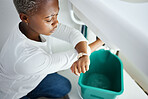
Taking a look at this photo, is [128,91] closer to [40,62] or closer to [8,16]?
[40,62]

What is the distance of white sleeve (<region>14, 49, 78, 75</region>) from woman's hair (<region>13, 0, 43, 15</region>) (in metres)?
0.16

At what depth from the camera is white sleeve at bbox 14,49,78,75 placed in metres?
0.56

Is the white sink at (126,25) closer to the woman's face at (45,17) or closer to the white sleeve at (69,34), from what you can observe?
the woman's face at (45,17)

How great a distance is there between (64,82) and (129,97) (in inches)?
15.6

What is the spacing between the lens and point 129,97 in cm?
83

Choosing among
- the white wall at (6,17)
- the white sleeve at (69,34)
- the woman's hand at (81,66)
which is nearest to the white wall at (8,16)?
the white wall at (6,17)

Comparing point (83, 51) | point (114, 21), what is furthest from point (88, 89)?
point (114, 21)

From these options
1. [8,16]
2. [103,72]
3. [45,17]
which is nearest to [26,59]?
[45,17]

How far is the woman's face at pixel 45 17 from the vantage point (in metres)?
0.49

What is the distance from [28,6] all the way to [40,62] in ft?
0.70

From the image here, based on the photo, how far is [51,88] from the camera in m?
0.89

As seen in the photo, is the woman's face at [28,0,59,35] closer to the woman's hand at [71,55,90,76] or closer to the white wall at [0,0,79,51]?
the woman's hand at [71,55,90,76]

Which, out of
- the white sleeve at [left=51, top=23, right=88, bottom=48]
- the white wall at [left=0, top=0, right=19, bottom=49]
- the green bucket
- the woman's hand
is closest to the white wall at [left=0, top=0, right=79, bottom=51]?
the white wall at [left=0, top=0, right=19, bottom=49]

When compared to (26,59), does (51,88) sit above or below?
below
